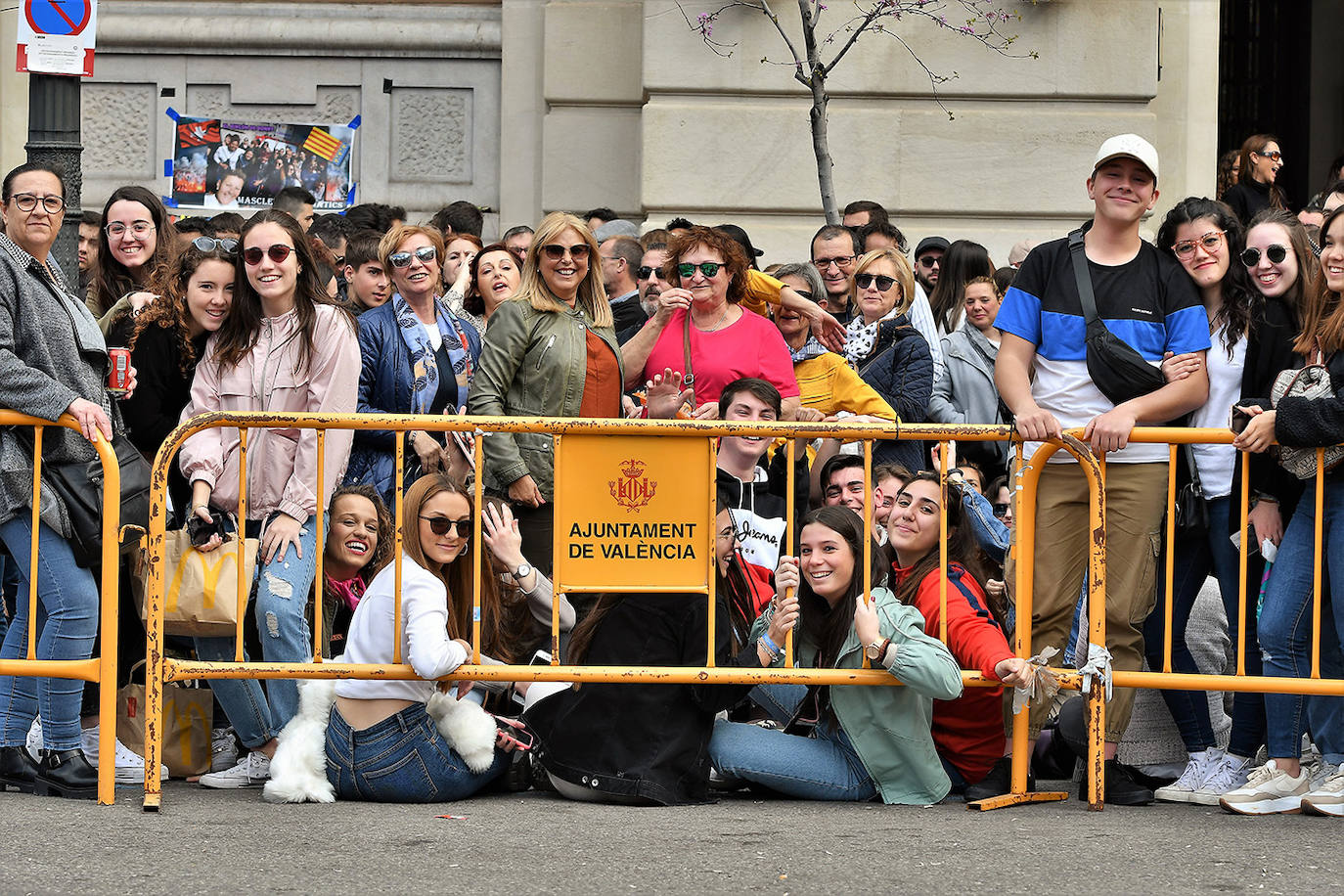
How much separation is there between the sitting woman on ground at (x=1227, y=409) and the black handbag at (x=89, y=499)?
12.1 ft

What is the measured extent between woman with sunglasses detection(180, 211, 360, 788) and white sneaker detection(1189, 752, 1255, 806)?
321 cm

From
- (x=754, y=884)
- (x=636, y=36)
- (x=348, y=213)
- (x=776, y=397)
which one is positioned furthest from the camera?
(x=636, y=36)

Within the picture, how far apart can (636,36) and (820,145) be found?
7.22ft

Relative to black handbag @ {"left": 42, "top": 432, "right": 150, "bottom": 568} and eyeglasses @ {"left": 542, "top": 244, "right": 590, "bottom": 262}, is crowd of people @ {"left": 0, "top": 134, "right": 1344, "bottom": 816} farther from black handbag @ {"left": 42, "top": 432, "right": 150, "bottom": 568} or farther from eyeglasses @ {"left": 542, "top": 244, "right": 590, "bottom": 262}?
eyeglasses @ {"left": 542, "top": 244, "right": 590, "bottom": 262}

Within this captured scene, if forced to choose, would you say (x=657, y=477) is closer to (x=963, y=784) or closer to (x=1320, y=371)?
(x=963, y=784)

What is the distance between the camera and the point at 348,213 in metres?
10.7

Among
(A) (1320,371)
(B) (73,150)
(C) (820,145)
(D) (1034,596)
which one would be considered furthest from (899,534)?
(C) (820,145)

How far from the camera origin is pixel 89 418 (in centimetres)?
596

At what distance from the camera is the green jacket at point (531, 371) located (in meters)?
7.09

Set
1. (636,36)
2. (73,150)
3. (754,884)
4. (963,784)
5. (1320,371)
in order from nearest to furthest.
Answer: (754,884) < (1320,371) < (963,784) < (73,150) < (636,36)

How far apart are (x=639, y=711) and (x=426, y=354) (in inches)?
81.8

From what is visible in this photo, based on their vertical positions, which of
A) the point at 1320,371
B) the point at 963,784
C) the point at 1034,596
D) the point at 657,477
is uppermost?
the point at 1320,371

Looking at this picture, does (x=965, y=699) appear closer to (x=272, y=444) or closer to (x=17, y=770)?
(x=272, y=444)

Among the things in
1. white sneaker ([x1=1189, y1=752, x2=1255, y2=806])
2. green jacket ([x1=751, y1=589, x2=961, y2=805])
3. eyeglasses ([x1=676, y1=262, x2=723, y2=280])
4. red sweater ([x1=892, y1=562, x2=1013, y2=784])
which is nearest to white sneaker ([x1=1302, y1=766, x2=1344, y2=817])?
white sneaker ([x1=1189, y1=752, x2=1255, y2=806])
